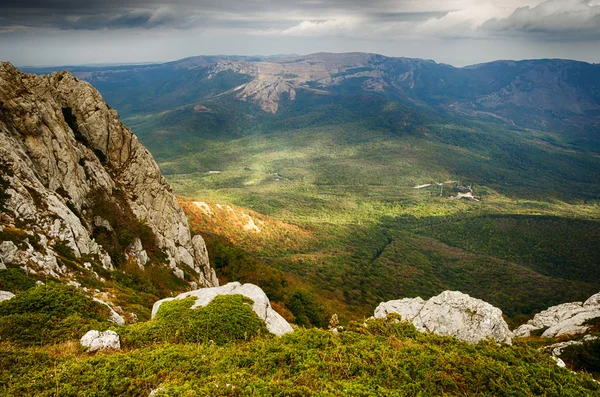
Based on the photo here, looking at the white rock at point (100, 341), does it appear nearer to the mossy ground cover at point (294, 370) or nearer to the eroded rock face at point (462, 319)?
the mossy ground cover at point (294, 370)

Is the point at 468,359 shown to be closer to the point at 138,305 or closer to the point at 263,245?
the point at 138,305

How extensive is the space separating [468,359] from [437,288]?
364 feet

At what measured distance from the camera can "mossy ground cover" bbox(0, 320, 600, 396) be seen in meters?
12.2

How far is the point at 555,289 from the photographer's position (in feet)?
349

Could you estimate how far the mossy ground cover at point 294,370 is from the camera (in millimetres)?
12242

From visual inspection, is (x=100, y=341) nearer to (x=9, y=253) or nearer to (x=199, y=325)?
(x=199, y=325)

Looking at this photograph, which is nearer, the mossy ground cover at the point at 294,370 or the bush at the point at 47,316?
the mossy ground cover at the point at 294,370

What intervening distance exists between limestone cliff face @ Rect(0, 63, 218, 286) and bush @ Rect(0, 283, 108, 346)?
718cm

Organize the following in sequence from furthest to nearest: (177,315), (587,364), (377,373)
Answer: (587,364) → (177,315) → (377,373)

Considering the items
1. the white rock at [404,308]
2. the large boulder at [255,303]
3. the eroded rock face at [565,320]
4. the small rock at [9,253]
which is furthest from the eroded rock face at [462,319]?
the small rock at [9,253]

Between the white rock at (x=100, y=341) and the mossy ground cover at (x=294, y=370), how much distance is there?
70 centimetres

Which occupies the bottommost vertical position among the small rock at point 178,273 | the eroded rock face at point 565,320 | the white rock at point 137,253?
the eroded rock face at point 565,320

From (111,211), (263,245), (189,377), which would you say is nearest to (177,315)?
(189,377)

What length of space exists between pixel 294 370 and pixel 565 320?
148 feet
